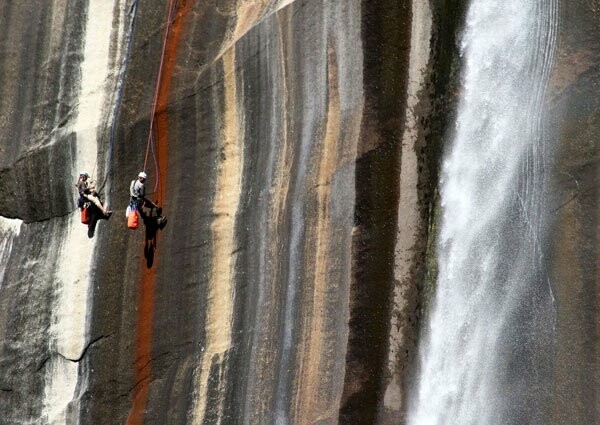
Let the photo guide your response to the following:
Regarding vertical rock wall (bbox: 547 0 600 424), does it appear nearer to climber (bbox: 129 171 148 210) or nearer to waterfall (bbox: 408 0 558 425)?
waterfall (bbox: 408 0 558 425)

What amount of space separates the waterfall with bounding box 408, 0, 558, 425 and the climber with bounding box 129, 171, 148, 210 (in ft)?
17.1

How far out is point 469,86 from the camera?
13.4 m

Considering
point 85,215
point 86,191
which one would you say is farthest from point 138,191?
point 85,215

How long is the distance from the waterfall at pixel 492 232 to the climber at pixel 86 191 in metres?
5.96

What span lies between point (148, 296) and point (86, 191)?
206 cm

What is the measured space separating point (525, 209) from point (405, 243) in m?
2.16

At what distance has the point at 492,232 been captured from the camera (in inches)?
525

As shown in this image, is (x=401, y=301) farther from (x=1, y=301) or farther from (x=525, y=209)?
(x=1, y=301)

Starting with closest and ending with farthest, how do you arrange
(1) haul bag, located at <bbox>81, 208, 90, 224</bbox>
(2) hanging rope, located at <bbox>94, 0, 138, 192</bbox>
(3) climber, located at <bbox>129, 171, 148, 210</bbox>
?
(3) climber, located at <bbox>129, 171, 148, 210</bbox> → (1) haul bag, located at <bbox>81, 208, 90, 224</bbox> → (2) hanging rope, located at <bbox>94, 0, 138, 192</bbox>

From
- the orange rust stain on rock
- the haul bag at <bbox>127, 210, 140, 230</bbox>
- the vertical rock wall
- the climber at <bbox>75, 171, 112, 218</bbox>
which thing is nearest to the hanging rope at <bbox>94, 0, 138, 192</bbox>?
the climber at <bbox>75, 171, 112, 218</bbox>

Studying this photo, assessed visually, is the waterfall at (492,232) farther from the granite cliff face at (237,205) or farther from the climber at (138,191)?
the climber at (138,191)

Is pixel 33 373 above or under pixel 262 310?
under

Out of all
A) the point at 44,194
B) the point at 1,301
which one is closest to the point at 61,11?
the point at 44,194

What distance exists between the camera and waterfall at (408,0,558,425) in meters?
13.0
